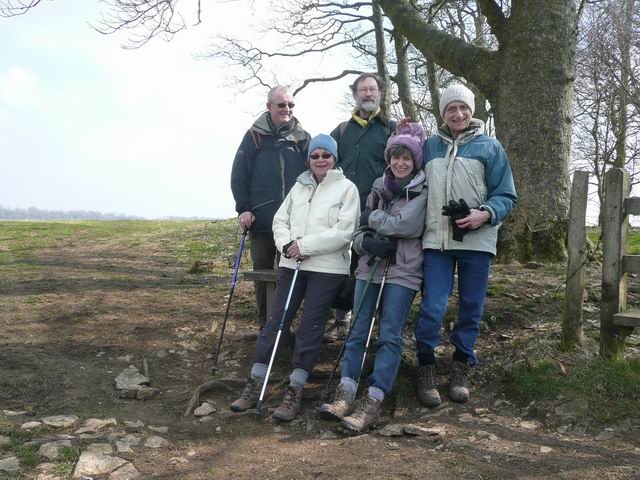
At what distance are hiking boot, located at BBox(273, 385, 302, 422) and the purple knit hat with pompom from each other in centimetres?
225

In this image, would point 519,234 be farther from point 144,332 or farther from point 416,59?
point 416,59

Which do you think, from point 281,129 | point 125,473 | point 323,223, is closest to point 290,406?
point 125,473

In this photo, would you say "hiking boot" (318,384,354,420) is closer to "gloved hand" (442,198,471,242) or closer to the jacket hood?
"gloved hand" (442,198,471,242)

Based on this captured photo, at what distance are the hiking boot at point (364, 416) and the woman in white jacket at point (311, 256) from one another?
62cm

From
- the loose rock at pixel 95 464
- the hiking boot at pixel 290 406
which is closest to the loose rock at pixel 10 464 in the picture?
the loose rock at pixel 95 464

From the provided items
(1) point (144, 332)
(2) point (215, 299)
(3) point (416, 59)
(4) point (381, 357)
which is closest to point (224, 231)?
(3) point (416, 59)

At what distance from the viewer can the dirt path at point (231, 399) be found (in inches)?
158

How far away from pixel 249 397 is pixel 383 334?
4.54 ft

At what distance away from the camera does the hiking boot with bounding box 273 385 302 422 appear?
4.94 m

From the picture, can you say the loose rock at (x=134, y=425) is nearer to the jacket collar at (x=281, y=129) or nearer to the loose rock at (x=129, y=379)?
the loose rock at (x=129, y=379)

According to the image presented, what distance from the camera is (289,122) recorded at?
632 centimetres

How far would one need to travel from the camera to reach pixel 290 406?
16.5ft

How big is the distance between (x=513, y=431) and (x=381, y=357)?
118 cm

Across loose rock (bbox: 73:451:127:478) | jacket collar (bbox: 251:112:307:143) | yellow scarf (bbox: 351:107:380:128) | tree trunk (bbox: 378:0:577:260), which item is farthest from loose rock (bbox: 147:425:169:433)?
tree trunk (bbox: 378:0:577:260)
